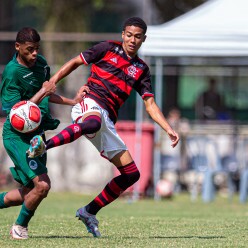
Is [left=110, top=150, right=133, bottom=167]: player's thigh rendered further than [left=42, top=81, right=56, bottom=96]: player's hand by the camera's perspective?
Yes

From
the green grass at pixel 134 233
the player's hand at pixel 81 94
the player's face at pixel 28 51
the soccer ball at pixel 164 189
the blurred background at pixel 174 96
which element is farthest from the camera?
the soccer ball at pixel 164 189

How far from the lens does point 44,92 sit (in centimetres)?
848

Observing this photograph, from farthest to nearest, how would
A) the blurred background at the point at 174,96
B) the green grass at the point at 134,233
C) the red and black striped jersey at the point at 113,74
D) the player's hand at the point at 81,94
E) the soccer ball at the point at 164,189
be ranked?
1. the soccer ball at the point at 164,189
2. the blurred background at the point at 174,96
3. the red and black striped jersey at the point at 113,74
4. the player's hand at the point at 81,94
5. the green grass at the point at 134,233

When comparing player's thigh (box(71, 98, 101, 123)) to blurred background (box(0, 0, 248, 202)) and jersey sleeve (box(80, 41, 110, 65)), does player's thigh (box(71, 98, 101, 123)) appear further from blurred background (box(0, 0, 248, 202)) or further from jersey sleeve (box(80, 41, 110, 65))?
blurred background (box(0, 0, 248, 202))

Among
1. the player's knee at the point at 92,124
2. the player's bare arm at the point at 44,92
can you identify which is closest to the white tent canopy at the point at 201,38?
the player's knee at the point at 92,124

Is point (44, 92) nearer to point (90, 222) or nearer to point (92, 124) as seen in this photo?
point (92, 124)

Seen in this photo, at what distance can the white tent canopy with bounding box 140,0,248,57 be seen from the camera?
16844mm

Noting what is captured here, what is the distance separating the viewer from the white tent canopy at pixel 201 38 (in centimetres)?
1684

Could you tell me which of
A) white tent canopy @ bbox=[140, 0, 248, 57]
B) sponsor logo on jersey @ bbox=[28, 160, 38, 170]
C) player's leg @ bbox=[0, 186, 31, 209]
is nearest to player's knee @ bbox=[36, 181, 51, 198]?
sponsor logo on jersey @ bbox=[28, 160, 38, 170]

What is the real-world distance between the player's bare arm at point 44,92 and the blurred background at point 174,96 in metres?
8.33

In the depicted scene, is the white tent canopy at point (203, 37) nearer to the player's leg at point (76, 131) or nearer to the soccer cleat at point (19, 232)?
the player's leg at point (76, 131)

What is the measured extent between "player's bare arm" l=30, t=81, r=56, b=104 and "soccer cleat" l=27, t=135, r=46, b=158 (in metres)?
0.51

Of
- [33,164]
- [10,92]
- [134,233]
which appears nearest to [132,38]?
[10,92]

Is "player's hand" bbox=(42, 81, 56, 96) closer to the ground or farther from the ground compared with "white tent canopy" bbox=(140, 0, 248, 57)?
farther from the ground
